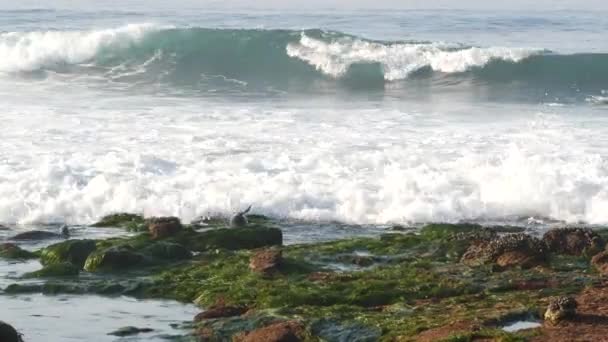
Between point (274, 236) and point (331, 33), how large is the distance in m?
21.5

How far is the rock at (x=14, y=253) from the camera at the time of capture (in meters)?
13.5

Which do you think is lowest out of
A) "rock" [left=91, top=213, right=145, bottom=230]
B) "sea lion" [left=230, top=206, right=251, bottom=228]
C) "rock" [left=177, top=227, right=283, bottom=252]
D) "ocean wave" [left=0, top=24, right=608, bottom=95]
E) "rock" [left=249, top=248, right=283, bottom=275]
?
"rock" [left=91, top=213, right=145, bottom=230]

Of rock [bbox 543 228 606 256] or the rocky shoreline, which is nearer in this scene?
the rocky shoreline

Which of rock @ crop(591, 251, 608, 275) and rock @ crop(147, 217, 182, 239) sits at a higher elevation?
rock @ crop(591, 251, 608, 275)

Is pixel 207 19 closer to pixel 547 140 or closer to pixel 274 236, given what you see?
pixel 547 140

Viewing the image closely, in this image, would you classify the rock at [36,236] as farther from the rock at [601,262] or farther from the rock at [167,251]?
the rock at [601,262]

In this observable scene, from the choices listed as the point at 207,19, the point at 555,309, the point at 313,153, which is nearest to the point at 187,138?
the point at 313,153

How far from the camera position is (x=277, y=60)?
34094mm

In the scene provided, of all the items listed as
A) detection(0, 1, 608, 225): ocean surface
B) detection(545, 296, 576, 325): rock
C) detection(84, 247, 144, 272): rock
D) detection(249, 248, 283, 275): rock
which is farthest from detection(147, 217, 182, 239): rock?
detection(545, 296, 576, 325): rock

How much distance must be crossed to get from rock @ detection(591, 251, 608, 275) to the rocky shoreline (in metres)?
0.01

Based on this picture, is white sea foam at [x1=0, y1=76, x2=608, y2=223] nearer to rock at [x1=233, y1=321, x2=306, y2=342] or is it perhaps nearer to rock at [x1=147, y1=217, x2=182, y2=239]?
rock at [x1=147, y1=217, x2=182, y2=239]

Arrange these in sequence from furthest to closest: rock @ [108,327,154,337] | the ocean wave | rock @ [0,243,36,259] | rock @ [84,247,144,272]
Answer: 1. the ocean wave
2. rock @ [0,243,36,259]
3. rock @ [84,247,144,272]
4. rock @ [108,327,154,337]

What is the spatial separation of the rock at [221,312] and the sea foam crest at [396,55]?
21.5 m

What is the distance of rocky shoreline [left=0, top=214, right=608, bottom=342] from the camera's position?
10.0 m
